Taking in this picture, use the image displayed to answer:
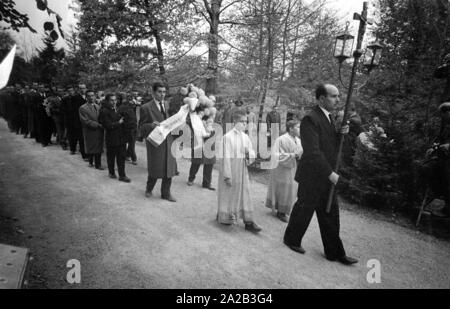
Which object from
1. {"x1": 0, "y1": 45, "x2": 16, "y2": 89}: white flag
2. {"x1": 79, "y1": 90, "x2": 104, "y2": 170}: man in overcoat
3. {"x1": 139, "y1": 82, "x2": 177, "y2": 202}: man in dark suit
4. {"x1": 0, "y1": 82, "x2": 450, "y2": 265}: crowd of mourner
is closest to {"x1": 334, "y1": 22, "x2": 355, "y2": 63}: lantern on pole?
{"x1": 0, "y1": 82, "x2": 450, "y2": 265}: crowd of mourner

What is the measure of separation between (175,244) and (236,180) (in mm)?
1366

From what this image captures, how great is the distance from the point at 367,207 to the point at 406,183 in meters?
0.94

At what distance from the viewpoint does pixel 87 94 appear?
7828 millimetres

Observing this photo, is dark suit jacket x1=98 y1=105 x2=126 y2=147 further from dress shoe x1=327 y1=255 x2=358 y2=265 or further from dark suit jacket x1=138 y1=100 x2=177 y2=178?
dress shoe x1=327 y1=255 x2=358 y2=265

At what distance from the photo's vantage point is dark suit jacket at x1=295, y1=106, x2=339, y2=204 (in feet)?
12.0

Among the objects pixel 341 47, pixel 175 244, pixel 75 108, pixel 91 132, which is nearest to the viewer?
pixel 175 244

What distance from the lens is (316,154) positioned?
11.8 feet

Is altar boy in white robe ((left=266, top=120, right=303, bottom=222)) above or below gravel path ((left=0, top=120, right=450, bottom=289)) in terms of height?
above

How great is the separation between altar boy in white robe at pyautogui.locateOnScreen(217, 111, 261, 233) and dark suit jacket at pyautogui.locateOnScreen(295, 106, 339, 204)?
3.29 feet

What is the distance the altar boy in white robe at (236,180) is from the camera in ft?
15.1

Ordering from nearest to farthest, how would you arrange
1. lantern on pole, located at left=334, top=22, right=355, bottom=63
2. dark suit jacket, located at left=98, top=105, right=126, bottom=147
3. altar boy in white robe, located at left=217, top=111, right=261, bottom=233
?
altar boy in white robe, located at left=217, top=111, right=261, bottom=233
dark suit jacket, located at left=98, top=105, right=126, bottom=147
lantern on pole, located at left=334, top=22, right=355, bottom=63

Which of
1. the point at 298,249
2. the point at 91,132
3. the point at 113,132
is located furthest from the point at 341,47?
the point at 91,132

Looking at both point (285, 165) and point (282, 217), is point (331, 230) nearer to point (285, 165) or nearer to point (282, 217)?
point (282, 217)

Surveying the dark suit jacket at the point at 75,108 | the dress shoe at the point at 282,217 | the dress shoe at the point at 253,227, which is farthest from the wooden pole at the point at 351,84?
the dark suit jacket at the point at 75,108
